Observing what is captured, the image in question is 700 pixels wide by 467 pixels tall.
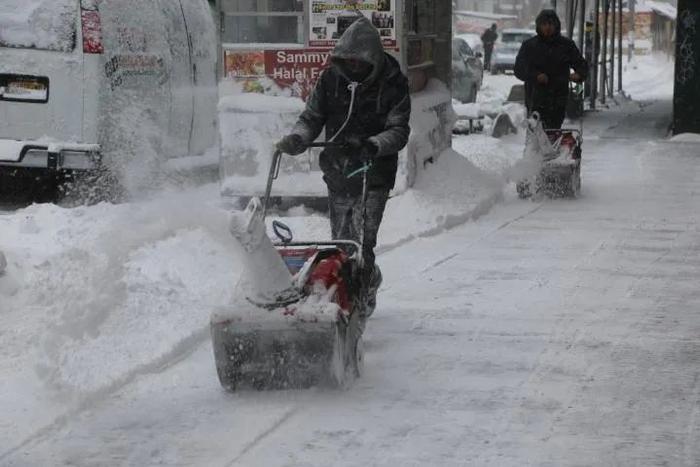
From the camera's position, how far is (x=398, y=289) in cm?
906

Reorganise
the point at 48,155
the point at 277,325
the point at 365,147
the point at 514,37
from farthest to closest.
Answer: the point at 514,37
the point at 48,155
the point at 365,147
the point at 277,325

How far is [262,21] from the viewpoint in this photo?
41.5 ft

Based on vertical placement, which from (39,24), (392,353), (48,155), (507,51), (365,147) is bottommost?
(392,353)

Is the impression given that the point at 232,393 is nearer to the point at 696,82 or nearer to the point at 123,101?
the point at 123,101

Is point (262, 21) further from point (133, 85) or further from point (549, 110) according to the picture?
point (549, 110)

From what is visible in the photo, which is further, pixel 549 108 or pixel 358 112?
pixel 549 108

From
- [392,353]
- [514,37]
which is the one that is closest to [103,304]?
[392,353]

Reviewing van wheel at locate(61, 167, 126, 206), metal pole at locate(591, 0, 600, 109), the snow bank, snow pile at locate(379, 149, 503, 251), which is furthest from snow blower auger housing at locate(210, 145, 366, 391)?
metal pole at locate(591, 0, 600, 109)

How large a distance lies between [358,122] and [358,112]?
53mm

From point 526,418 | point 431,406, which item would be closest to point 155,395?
point 431,406

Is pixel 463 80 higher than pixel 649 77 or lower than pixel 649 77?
higher

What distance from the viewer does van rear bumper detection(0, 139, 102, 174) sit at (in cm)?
1209

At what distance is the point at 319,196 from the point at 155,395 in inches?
244

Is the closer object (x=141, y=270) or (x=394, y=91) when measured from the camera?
(x=394, y=91)
